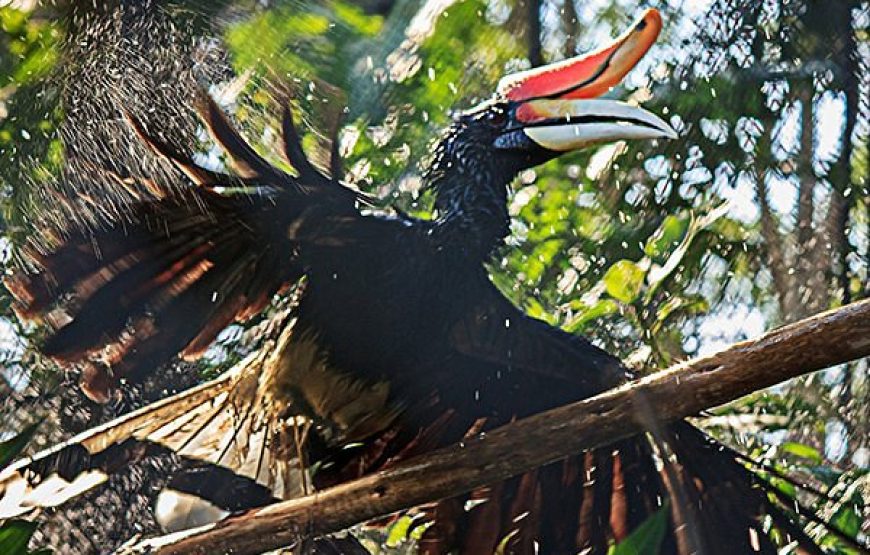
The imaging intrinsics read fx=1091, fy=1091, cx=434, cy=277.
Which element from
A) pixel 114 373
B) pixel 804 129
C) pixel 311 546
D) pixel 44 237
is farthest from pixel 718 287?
pixel 44 237

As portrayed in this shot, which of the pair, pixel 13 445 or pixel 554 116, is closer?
pixel 13 445

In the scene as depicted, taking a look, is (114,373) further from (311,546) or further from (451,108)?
(451,108)

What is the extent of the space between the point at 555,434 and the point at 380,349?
0.40 meters

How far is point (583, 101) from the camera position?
1.69m

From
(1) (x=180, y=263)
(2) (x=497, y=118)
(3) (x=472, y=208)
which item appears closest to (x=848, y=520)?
(3) (x=472, y=208)

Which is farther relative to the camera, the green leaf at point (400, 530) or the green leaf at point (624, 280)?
the green leaf at point (400, 530)

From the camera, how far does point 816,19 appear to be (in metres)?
1.86

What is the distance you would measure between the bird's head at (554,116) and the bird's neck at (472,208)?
0.05 ft

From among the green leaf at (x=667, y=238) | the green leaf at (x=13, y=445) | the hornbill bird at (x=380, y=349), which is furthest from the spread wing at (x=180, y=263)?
the green leaf at (x=667, y=238)

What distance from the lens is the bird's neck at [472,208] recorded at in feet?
5.40

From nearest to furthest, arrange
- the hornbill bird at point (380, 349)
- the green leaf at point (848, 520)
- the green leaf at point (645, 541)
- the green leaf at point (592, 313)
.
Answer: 1. the green leaf at point (645, 541)
2. the hornbill bird at point (380, 349)
3. the green leaf at point (848, 520)
4. the green leaf at point (592, 313)

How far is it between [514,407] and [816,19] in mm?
839

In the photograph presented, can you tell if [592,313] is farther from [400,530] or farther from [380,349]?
[400,530]

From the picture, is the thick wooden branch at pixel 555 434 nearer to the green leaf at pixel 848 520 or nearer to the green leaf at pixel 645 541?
the green leaf at pixel 645 541
